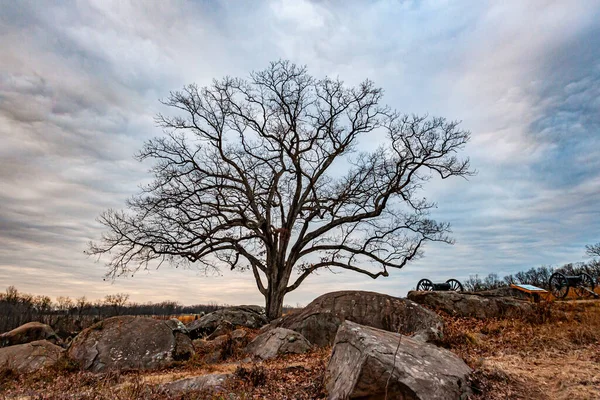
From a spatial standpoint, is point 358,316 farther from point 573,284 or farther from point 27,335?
point 27,335

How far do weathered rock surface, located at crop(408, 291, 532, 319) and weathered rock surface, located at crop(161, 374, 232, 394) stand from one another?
30.5 ft

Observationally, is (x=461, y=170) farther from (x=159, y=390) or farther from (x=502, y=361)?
(x=159, y=390)

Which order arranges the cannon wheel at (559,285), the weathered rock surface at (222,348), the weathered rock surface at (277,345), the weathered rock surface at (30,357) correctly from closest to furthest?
the weathered rock surface at (277,345) < the weathered rock surface at (30,357) < the weathered rock surface at (222,348) < the cannon wheel at (559,285)

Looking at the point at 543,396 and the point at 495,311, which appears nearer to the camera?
the point at 543,396

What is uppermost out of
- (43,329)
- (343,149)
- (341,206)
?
(343,149)

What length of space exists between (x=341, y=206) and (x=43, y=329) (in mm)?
15669

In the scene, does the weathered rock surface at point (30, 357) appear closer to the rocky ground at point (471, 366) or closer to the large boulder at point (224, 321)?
the rocky ground at point (471, 366)

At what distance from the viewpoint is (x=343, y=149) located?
22.5 m

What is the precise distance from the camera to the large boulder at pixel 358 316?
10.6 m

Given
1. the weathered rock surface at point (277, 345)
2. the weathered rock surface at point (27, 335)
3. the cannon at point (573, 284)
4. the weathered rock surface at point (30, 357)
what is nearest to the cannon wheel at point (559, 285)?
the cannon at point (573, 284)

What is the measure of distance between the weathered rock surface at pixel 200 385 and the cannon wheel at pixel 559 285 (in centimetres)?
1596

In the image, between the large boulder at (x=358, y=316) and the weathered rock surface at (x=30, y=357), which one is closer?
the weathered rock surface at (x=30, y=357)

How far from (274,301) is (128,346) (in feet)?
34.0

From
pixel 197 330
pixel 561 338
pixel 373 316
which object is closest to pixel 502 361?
pixel 561 338
